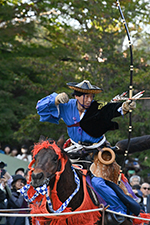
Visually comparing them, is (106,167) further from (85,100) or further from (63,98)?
(63,98)

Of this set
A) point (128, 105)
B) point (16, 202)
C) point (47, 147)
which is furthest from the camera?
point (16, 202)

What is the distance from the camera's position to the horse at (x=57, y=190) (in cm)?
340

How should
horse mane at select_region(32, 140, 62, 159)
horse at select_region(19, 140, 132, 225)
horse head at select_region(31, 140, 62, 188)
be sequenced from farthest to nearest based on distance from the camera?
horse mane at select_region(32, 140, 62, 159)
horse at select_region(19, 140, 132, 225)
horse head at select_region(31, 140, 62, 188)

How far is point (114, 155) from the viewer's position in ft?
14.3

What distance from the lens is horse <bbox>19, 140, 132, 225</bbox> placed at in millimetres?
3398

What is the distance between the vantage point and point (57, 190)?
3.64 metres

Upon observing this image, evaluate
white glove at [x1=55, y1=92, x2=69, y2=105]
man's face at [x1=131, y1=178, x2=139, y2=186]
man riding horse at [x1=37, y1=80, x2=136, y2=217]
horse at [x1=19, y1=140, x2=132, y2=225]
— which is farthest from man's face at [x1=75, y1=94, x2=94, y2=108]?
man's face at [x1=131, y1=178, x2=139, y2=186]

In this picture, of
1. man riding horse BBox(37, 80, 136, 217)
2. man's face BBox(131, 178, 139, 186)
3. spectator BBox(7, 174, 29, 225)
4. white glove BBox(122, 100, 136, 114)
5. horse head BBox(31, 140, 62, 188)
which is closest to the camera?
horse head BBox(31, 140, 62, 188)

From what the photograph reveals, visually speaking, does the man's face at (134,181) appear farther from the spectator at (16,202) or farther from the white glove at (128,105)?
the white glove at (128,105)

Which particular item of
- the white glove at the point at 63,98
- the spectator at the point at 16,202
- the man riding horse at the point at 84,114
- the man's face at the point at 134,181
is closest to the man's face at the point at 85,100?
the man riding horse at the point at 84,114

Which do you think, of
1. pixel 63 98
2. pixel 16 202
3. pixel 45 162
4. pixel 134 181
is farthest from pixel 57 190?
pixel 134 181

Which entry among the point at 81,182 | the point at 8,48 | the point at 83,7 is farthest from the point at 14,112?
the point at 81,182

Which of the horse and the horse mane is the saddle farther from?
the horse mane

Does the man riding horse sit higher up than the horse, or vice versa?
the man riding horse
